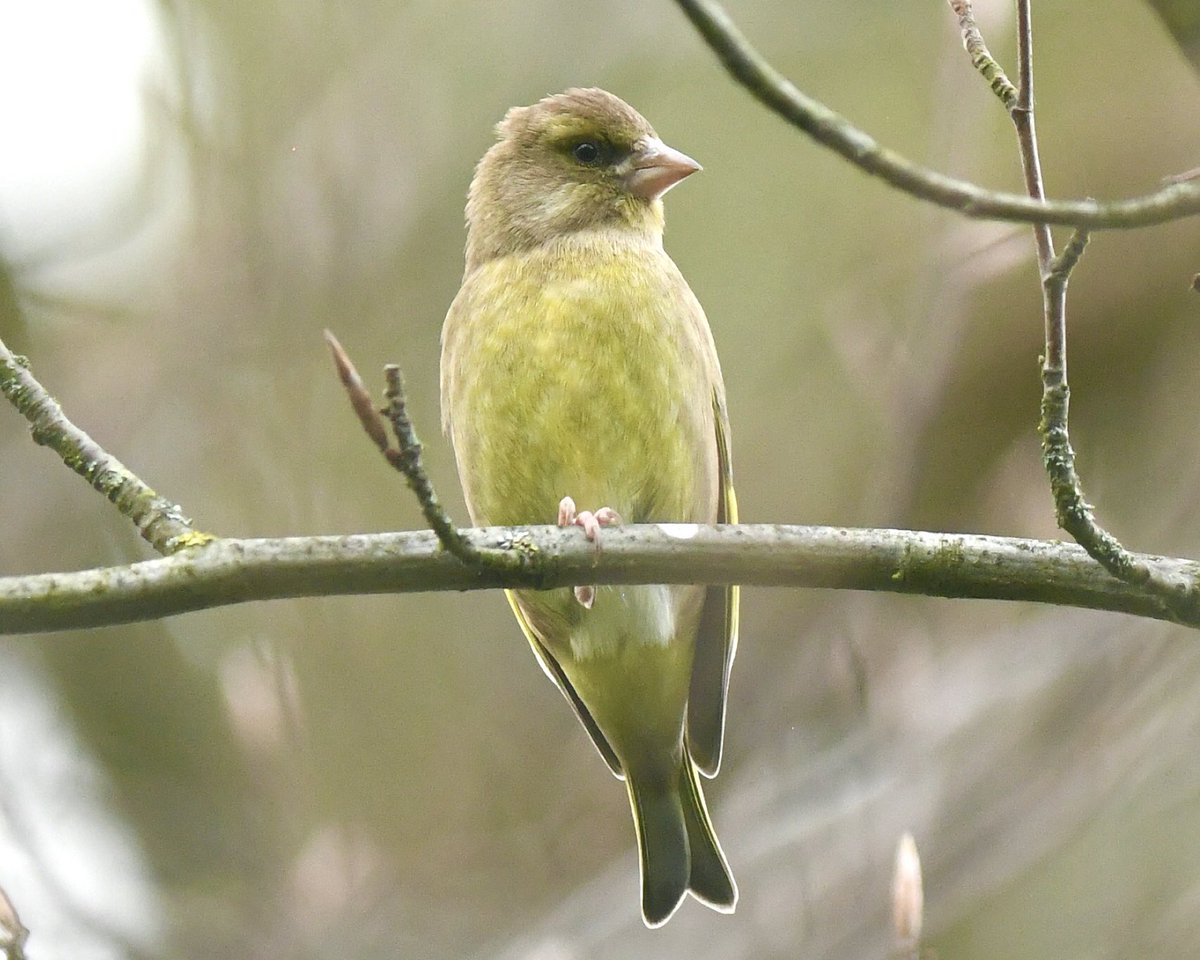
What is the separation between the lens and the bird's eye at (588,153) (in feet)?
16.9

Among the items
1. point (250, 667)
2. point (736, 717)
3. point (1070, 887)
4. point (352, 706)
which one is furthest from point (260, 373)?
point (1070, 887)

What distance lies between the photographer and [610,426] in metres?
4.24

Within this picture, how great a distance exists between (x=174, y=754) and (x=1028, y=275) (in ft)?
14.8

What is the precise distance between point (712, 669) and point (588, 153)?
181 cm

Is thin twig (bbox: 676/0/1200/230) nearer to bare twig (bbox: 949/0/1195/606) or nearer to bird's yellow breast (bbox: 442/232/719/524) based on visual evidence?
bare twig (bbox: 949/0/1195/606)

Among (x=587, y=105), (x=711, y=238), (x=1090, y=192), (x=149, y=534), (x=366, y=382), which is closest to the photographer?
(x=149, y=534)

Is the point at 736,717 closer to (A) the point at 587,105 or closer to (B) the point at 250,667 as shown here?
(B) the point at 250,667

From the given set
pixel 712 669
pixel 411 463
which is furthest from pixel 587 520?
pixel 712 669

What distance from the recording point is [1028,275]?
711cm

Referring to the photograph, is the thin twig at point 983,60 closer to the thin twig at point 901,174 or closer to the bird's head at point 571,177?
the thin twig at point 901,174

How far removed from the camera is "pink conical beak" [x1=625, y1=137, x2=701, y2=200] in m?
5.02

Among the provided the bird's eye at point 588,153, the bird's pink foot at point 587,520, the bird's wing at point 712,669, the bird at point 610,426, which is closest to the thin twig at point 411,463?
the bird's pink foot at point 587,520

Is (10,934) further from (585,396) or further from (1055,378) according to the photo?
(1055,378)

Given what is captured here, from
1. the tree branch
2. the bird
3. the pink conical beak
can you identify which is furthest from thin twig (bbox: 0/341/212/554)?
the pink conical beak
